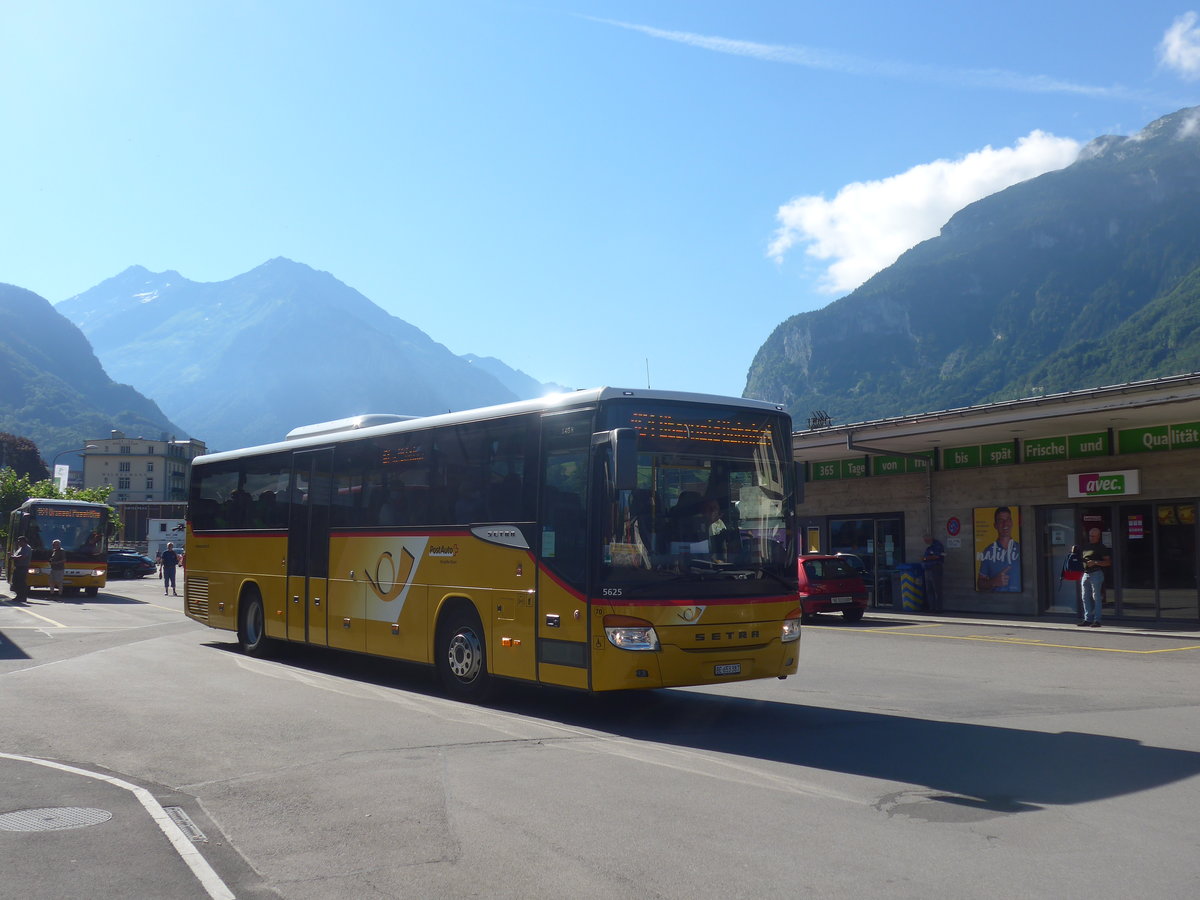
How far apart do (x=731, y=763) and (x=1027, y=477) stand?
768 inches

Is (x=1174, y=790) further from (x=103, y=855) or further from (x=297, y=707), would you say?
→ (x=297, y=707)

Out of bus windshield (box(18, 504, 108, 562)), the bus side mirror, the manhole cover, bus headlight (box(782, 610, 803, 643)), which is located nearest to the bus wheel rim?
the bus side mirror

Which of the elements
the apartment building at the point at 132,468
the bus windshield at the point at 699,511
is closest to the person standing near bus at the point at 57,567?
the bus windshield at the point at 699,511

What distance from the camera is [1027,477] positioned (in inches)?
999

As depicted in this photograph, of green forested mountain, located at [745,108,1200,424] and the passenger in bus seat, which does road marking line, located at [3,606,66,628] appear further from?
green forested mountain, located at [745,108,1200,424]

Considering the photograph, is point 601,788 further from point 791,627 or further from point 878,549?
point 878,549

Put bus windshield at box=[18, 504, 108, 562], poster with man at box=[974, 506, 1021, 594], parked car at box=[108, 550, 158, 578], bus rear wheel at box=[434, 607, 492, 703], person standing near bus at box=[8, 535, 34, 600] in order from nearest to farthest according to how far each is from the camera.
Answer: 1. bus rear wheel at box=[434, 607, 492, 703]
2. poster with man at box=[974, 506, 1021, 594]
3. person standing near bus at box=[8, 535, 34, 600]
4. bus windshield at box=[18, 504, 108, 562]
5. parked car at box=[108, 550, 158, 578]

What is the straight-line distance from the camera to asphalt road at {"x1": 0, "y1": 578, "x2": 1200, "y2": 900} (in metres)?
5.25

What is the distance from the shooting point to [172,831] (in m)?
6.09

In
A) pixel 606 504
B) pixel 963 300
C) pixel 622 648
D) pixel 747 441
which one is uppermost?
pixel 963 300

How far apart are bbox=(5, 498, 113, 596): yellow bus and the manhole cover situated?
109 feet

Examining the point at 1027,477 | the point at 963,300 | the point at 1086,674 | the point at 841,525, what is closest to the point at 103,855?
the point at 1086,674

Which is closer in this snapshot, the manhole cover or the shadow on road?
the manhole cover

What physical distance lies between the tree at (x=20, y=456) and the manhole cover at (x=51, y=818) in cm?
12952
